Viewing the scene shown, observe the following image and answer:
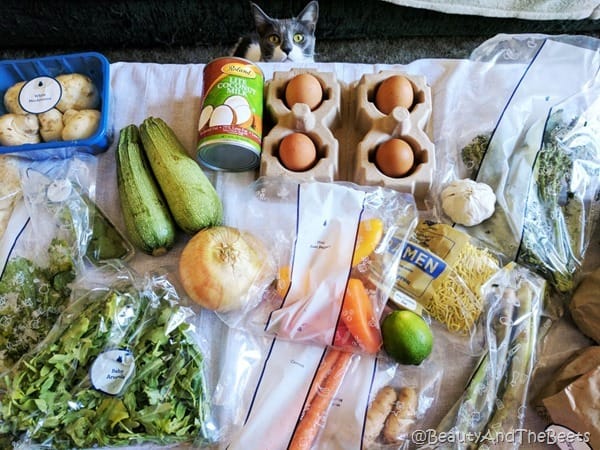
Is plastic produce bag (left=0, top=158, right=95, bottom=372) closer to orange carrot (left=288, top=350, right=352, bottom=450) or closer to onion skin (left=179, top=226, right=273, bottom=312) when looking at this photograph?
onion skin (left=179, top=226, right=273, bottom=312)

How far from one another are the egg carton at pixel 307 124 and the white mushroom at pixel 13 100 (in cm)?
47

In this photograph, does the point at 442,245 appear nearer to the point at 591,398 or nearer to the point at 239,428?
the point at 591,398

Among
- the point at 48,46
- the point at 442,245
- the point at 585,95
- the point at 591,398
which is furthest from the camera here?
the point at 48,46

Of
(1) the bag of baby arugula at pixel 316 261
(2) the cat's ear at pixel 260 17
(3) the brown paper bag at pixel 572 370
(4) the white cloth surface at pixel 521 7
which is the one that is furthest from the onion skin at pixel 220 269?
(4) the white cloth surface at pixel 521 7

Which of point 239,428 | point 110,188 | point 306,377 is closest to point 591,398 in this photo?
point 306,377

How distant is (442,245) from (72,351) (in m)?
0.59

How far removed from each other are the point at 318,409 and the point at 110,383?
0.30 metres

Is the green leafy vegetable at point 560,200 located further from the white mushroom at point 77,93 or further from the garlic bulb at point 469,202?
the white mushroom at point 77,93

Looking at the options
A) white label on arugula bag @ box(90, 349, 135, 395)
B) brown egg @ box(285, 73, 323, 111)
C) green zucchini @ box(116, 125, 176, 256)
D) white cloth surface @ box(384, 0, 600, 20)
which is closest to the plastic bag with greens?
white label on arugula bag @ box(90, 349, 135, 395)

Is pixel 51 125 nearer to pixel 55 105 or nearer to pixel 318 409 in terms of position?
pixel 55 105

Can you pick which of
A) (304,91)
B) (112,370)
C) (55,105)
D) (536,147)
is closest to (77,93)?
(55,105)

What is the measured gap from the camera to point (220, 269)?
83 cm

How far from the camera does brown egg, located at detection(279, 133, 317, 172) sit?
953 millimetres

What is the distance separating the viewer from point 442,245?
87 cm
